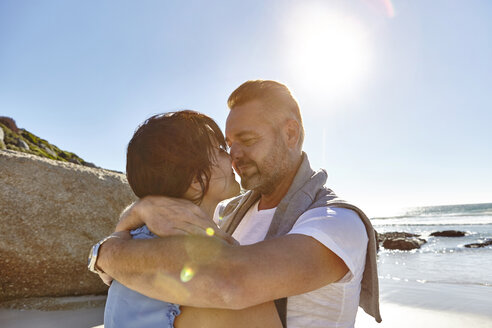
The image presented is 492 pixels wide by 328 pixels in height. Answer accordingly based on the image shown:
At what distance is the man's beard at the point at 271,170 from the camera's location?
9.71 feet

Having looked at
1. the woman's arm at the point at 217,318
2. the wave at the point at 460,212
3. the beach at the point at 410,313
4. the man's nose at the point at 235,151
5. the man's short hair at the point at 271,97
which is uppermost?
the man's short hair at the point at 271,97

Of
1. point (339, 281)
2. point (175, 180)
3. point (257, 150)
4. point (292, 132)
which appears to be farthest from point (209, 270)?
point (292, 132)

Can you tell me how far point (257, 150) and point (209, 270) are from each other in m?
1.69

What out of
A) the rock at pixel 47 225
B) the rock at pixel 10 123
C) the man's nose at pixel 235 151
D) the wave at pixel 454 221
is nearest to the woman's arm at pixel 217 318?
the man's nose at pixel 235 151

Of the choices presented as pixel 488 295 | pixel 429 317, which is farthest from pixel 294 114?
pixel 488 295

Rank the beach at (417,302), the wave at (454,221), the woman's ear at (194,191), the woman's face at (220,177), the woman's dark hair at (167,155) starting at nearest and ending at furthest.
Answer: the woman's dark hair at (167,155) → the woman's ear at (194,191) → the woman's face at (220,177) → the beach at (417,302) → the wave at (454,221)

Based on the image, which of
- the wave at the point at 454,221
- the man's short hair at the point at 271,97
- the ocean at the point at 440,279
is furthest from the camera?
the wave at the point at 454,221

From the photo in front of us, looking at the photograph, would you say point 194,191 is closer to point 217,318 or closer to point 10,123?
point 217,318

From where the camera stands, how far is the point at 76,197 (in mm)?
5047

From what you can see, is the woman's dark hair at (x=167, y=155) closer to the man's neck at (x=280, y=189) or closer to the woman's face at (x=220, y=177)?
the woman's face at (x=220, y=177)

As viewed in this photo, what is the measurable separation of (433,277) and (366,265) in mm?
7876

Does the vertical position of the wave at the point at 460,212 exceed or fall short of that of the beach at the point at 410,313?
it falls short

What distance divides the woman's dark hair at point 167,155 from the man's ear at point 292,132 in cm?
131

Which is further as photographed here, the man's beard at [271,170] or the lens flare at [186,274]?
the man's beard at [271,170]
